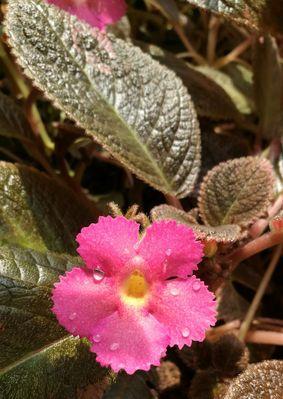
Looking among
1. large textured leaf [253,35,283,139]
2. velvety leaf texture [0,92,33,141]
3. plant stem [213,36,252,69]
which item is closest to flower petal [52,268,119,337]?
velvety leaf texture [0,92,33,141]

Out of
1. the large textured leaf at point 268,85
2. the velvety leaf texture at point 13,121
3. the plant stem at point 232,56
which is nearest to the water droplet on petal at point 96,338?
the velvety leaf texture at point 13,121

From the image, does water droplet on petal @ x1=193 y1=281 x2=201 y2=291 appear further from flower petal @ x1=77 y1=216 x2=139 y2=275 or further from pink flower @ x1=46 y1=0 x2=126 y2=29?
pink flower @ x1=46 y1=0 x2=126 y2=29

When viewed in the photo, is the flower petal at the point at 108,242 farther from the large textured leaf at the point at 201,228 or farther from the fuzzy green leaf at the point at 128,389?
the fuzzy green leaf at the point at 128,389

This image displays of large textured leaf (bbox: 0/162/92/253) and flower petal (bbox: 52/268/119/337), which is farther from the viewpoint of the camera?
large textured leaf (bbox: 0/162/92/253)

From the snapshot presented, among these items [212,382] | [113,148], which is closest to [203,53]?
[113,148]

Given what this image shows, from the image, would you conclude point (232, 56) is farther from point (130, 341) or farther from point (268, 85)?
point (130, 341)
